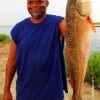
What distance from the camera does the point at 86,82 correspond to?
1057 cm

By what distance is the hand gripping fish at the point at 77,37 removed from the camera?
114 inches

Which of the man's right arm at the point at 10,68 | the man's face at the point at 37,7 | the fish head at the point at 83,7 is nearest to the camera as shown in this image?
the fish head at the point at 83,7

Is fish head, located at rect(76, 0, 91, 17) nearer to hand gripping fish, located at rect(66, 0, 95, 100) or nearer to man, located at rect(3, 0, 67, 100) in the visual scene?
hand gripping fish, located at rect(66, 0, 95, 100)

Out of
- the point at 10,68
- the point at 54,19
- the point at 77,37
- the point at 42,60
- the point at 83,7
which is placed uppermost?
the point at 83,7

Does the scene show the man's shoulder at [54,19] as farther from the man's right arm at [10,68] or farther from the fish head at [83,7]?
the fish head at [83,7]

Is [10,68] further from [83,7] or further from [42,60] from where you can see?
[83,7]

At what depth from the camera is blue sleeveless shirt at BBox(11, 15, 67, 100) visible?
3.97 m

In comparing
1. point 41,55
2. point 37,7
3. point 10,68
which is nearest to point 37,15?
point 37,7

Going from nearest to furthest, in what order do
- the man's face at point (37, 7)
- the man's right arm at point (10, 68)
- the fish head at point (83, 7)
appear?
the fish head at point (83, 7) → the man's face at point (37, 7) → the man's right arm at point (10, 68)

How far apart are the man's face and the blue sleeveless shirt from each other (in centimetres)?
10

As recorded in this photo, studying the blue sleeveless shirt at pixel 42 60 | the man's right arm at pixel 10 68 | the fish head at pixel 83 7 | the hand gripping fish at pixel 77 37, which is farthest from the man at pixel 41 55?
the fish head at pixel 83 7

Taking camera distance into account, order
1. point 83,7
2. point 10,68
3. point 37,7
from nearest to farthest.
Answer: point 83,7, point 37,7, point 10,68

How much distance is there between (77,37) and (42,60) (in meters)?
1.02

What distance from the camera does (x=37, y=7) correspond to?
3941 millimetres
